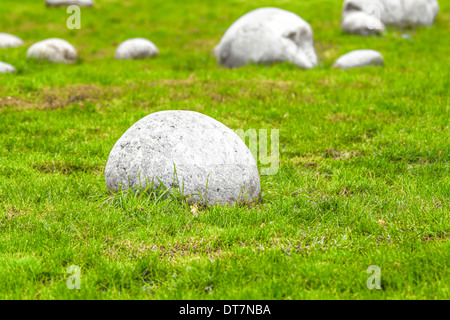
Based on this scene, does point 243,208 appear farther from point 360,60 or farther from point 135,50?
point 135,50

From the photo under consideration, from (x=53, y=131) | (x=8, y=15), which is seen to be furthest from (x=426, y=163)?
(x=8, y=15)

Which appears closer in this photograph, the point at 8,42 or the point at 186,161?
the point at 186,161

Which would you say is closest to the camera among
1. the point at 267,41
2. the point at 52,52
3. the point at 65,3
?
the point at 267,41

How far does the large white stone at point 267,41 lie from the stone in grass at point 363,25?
4569 millimetres

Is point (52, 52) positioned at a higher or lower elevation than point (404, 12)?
lower

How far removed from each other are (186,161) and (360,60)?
10857mm

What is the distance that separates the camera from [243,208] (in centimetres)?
621

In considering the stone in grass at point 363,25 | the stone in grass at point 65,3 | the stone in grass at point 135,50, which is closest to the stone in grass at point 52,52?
the stone in grass at point 135,50

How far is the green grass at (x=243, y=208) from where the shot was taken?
4707 mm

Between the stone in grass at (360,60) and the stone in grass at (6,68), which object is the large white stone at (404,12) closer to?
the stone in grass at (360,60)

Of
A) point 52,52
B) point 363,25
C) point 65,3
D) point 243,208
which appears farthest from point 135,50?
point 243,208

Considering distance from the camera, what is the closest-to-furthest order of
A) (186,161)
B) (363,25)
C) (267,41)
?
(186,161) → (267,41) → (363,25)

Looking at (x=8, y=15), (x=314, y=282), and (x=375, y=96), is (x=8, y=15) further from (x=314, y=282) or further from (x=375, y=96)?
(x=314, y=282)
